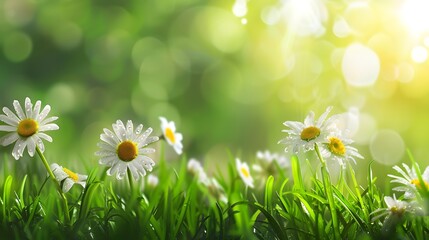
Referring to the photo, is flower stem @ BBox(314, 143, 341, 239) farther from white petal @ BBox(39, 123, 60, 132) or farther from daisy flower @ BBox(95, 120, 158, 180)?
white petal @ BBox(39, 123, 60, 132)

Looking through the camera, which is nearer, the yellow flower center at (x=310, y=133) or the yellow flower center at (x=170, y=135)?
the yellow flower center at (x=310, y=133)

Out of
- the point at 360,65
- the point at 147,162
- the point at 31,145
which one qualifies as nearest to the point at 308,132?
the point at 147,162

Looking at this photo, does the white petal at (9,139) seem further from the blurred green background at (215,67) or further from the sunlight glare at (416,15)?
the blurred green background at (215,67)

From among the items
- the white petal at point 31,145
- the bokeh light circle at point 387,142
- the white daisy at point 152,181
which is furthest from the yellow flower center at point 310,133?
the bokeh light circle at point 387,142

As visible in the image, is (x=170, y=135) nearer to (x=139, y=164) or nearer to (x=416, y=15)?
(x=139, y=164)

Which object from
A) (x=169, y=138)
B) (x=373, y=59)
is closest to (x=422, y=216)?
(x=169, y=138)

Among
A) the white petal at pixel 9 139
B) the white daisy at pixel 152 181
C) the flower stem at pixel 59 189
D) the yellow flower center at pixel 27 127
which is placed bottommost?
the flower stem at pixel 59 189

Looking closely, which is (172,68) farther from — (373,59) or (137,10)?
(373,59)
